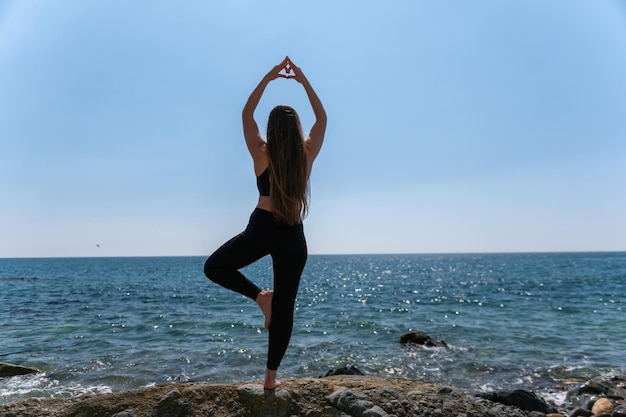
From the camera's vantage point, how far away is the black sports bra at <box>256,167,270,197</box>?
4023 millimetres

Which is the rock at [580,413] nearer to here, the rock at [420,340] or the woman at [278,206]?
the rock at [420,340]

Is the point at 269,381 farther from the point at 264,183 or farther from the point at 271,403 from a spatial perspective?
the point at 264,183

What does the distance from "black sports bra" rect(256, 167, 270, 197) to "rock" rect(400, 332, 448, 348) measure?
12682 millimetres

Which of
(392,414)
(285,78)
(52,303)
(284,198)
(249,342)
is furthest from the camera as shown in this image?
(52,303)

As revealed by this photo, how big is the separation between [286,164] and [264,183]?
28 cm

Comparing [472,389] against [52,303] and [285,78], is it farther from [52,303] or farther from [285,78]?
[52,303]

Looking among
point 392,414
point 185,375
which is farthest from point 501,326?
point 392,414

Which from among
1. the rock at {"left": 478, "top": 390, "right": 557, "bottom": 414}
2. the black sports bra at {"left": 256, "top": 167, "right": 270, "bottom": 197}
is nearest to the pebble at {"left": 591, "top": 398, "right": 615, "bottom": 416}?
the rock at {"left": 478, "top": 390, "right": 557, "bottom": 414}

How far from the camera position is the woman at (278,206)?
393 cm

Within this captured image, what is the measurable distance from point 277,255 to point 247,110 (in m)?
1.26

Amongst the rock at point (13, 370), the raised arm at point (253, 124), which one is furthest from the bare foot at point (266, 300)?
the rock at point (13, 370)

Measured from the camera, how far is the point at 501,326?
19.7 m

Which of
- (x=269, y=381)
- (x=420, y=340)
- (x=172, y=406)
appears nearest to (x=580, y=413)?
(x=269, y=381)

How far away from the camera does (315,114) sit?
4312mm
